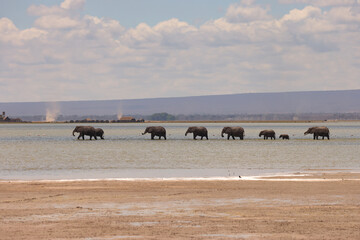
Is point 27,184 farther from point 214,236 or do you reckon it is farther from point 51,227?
point 214,236

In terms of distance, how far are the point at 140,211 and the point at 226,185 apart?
7915 mm

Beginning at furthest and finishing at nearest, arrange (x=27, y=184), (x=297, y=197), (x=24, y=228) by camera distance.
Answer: (x=27, y=184) → (x=297, y=197) → (x=24, y=228)

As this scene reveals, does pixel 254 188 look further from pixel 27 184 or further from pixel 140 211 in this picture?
pixel 27 184

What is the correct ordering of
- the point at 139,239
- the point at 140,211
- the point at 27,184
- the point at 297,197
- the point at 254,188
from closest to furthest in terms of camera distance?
1. the point at 139,239
2. the point at 140,211
3. the point at 297,197
4. the point at 254,188
5. the point at 27,184

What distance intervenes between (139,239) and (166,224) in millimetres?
1889

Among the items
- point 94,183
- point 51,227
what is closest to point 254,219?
point 51,227

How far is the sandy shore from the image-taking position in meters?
14.6

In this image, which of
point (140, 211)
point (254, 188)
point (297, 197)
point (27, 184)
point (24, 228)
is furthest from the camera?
point (27, 184)

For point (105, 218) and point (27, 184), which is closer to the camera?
point (105, 218)

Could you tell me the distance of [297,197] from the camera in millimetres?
20906

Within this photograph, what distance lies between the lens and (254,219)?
53.7ft

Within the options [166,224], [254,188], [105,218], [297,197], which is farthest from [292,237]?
[254,188]

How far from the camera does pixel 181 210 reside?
18.0m

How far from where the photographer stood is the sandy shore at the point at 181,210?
14.6 metres
